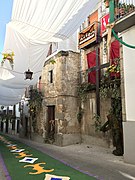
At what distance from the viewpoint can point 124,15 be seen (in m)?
5.66

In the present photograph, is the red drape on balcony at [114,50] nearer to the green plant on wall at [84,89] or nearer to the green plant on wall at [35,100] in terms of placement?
the green plant on wall at [84,89]

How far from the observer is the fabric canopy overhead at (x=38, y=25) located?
3.71 metres

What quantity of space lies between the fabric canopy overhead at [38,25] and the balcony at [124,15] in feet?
6.01

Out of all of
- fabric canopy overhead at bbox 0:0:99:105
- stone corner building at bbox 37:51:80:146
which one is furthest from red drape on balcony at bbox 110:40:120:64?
fabric canopy overhead at bbox 0:0:99:105

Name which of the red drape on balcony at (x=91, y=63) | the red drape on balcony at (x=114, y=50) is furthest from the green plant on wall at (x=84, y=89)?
the red drape on balcony at (x=114, y=50)

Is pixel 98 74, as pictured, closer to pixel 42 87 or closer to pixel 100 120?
pixel 100 120

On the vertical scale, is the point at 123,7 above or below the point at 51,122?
above

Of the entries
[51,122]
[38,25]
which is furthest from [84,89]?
[38,25]

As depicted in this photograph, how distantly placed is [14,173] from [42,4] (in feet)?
13.5

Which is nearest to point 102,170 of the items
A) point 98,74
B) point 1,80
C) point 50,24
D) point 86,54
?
point 50,24

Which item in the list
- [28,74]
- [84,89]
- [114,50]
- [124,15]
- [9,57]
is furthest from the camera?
[84,89]

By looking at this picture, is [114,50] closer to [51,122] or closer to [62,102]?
[62,102]

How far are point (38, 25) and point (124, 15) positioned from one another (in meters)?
3.05

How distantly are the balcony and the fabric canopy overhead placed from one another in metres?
1.83
